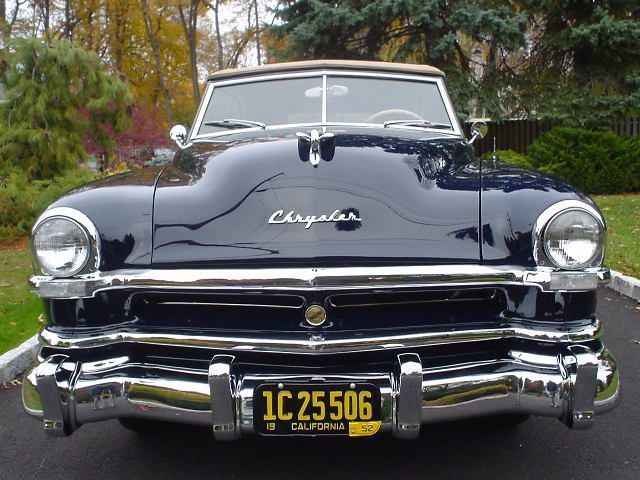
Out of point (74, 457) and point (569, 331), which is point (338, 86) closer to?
point (569, 331)

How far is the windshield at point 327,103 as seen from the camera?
3.67m

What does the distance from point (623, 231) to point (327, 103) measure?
19.7 feet

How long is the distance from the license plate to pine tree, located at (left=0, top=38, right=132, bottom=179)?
25.5ft

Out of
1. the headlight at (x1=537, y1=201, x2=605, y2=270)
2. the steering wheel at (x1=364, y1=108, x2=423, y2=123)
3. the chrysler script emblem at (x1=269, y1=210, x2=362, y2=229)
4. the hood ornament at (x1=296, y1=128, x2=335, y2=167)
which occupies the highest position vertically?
the steering wheel at (x1=364, y1=108, x2=423, y2=123)

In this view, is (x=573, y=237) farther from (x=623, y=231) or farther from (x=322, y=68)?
(x=623, y=231)

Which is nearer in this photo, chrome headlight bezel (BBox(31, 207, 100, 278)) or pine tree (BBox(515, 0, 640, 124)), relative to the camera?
chrome headlight bezel (BBox(31, 207, 100, 278))

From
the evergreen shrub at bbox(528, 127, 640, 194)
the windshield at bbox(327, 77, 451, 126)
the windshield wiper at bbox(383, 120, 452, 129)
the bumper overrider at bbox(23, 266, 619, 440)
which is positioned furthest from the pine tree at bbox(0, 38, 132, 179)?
the evergreen shrub at bbox(528, 127, 640, 194)

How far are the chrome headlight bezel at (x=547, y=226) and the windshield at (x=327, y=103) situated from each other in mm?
1445

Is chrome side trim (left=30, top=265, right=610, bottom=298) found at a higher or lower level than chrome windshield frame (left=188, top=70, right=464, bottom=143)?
lower

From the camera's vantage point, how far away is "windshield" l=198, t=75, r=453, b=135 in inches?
145

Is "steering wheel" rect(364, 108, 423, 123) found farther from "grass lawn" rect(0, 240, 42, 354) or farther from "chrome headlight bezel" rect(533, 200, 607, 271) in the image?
"grass lawn" rect(0, 240, 42, 354)

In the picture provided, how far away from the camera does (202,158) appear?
2.95 metres

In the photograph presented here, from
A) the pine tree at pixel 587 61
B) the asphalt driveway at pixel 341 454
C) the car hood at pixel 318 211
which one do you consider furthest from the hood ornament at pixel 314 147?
the pine tree at pixel 587 61

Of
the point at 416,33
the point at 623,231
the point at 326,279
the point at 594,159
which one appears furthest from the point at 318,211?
the point at 416,33
